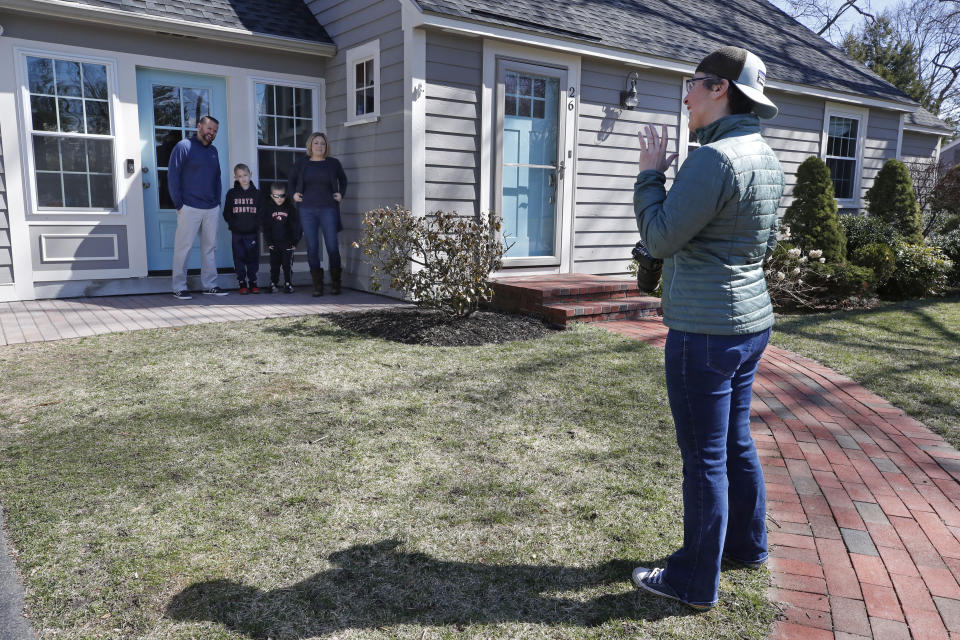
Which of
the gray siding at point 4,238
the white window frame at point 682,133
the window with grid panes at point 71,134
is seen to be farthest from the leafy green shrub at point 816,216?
the gray siding at point 4,238

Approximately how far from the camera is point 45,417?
382cm

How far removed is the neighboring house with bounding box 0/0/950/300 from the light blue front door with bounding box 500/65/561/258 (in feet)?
0.07

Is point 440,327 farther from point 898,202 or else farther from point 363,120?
point 898,202

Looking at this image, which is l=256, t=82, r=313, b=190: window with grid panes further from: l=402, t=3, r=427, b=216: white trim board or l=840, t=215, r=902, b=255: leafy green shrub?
l=840, t=215, r=902, b=255: leafy green shrub

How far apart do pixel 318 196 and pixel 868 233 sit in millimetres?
7633

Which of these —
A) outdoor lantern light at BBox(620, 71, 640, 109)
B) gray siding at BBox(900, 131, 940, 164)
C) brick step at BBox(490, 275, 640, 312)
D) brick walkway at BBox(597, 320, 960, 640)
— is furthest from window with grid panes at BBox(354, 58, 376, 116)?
gray siding at BBox(900, 131, 940, 164)

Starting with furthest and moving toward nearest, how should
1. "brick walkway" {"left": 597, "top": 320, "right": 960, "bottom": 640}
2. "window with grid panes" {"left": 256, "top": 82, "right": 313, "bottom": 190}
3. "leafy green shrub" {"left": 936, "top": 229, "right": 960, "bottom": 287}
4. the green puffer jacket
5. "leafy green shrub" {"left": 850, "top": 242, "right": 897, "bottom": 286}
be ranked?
"leafy green shrub" {"left": 936, "top": 229, "right": 960, "bottom": 287}
"leafy green shrub" {"left": 850, "top": 242, "right": 897, "bottom": 286}
"window with grid panes" {"left": 256, "top": 82, "right": 313, "bottom": 190}
"brick walkway" {"left": 597, "top": 320, "right": 960, "bottom": 640}
the green puffer jacket

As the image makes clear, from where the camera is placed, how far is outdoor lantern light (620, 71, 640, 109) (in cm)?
868

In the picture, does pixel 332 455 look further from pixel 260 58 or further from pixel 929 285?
pixel 929 285

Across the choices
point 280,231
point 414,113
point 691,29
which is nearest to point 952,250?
point 691,29

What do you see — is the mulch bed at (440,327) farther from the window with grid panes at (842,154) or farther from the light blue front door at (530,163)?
the window with grid panes at (842,154)

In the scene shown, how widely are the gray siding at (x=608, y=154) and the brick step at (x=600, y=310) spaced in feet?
5.23

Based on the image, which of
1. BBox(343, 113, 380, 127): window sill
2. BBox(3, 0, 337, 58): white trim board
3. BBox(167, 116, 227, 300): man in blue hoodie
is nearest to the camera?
BBox(3, 0, 337, 58): white trim board

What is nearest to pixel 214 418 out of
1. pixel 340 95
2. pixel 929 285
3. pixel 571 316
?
pixel 571 316
